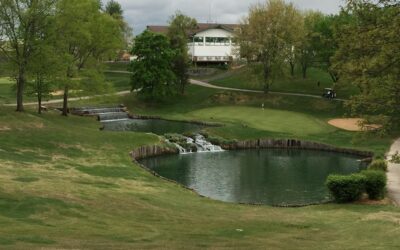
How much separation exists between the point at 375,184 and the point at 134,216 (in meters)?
16.3

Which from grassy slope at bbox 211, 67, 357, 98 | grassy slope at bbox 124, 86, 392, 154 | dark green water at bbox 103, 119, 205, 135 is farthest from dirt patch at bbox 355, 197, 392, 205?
grassy slope at bbox 211, 67, 357, 98

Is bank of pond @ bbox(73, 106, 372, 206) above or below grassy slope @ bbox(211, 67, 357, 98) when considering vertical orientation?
below

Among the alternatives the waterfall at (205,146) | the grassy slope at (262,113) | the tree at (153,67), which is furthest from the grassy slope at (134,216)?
the tree at (153,67)

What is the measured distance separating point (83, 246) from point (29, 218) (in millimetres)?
5996

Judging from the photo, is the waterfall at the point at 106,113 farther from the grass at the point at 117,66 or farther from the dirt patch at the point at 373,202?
the dirt patch at the point at 373,202

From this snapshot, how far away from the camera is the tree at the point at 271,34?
87062 mm

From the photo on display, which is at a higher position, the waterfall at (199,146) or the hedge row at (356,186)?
the hedge row at (356,186)

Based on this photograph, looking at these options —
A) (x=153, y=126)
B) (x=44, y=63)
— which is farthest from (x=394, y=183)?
(x=153, y=126)

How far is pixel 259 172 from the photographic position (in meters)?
48.6

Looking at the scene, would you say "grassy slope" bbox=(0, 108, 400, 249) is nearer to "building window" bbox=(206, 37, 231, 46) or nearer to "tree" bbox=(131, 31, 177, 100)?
"tree" bbox=(131, 31, 177, 100)

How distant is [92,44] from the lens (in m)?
67.4

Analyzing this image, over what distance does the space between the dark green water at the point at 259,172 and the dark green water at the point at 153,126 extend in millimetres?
12214

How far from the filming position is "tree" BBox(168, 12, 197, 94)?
303 feet

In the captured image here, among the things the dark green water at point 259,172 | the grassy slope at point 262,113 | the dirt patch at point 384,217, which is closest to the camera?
the dirt patch at point 384,217
